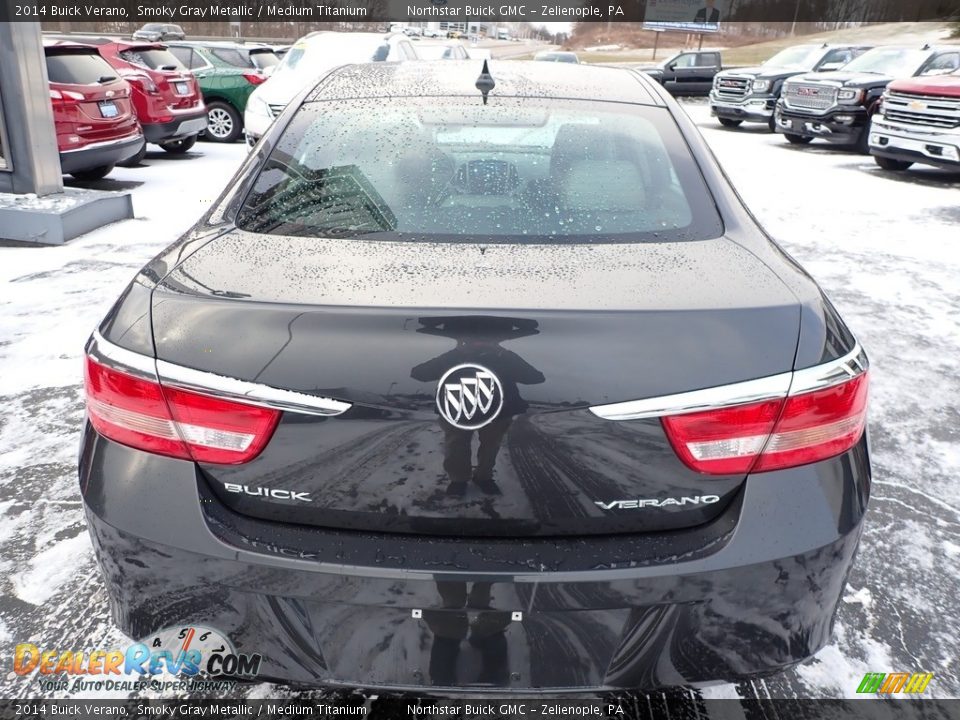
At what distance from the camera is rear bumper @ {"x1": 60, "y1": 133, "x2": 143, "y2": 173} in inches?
325

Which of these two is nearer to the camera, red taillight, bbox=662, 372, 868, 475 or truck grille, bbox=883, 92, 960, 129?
red taillight, bbox=662, 372, 868, 475

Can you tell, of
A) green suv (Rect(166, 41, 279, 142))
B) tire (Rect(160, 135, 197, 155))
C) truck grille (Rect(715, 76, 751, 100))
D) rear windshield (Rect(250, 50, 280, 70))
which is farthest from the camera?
truck grille (Rect(715, 76, 751, 100))

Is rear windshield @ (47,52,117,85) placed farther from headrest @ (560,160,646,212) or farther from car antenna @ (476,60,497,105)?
headrest @ (560,160,646,212)

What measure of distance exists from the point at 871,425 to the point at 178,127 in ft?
32.9

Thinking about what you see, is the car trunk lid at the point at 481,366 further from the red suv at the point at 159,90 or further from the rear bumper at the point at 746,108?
the rear bumper at the point at 746,108

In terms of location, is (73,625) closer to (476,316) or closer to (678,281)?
(476,316)

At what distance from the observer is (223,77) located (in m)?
12.9

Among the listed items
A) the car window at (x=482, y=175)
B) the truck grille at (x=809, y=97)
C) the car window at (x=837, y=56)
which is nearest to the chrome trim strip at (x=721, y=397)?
the car window at (x=482, y=175)

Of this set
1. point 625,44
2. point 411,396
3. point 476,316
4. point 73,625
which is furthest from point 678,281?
point 625,44

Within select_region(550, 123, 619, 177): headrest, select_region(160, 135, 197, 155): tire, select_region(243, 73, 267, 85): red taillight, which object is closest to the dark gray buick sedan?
select_region(550, 123, 619, 177): headrest

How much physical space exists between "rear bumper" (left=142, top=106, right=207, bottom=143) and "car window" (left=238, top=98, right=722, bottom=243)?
909 centimetres

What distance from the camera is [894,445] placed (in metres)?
3.60

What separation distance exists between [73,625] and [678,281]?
2057 mm

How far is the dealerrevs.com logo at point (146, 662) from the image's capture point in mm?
1630
